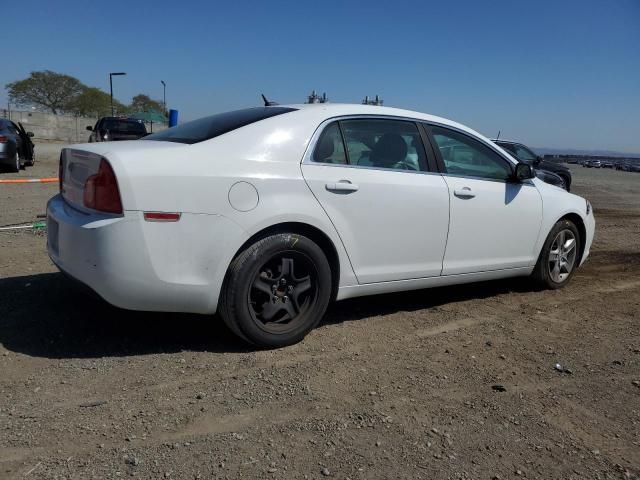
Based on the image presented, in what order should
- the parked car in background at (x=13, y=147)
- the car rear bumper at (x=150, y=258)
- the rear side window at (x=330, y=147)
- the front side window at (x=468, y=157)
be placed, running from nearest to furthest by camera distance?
the car rear bumper at (x=150, y=258), the rear side window at (x=330, y=147), the front side window at (x=468, y=157), the parked car in background at (x=13, y=147)

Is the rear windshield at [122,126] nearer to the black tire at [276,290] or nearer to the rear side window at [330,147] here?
the rear side window at [330,147]

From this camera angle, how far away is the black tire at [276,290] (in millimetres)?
3377

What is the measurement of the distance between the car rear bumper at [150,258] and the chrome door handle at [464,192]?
1.83 metres

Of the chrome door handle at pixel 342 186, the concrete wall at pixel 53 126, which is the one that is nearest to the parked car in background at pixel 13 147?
the chrome door handle at pixel 342 186

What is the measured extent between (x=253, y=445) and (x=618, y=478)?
1.58 m

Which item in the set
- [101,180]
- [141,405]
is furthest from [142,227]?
[141,405]

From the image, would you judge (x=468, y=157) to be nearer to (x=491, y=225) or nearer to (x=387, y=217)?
(x=491, y=225)

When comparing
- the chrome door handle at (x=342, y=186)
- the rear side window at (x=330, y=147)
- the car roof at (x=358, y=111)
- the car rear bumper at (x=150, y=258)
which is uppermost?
the car roof at (x=358, y=111)

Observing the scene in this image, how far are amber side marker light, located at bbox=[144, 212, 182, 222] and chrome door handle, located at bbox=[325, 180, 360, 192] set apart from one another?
1.00 meters

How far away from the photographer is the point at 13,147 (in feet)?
46.3

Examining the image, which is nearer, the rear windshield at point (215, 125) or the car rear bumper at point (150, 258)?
the car rear bumper at point (150, 258)

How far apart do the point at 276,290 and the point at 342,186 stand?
0.80 m

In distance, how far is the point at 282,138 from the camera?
3627 millimetres

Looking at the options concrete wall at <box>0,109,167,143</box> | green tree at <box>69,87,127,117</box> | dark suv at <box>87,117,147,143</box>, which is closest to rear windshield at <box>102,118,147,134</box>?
dark suv at <box>87,117,147,143</box>
